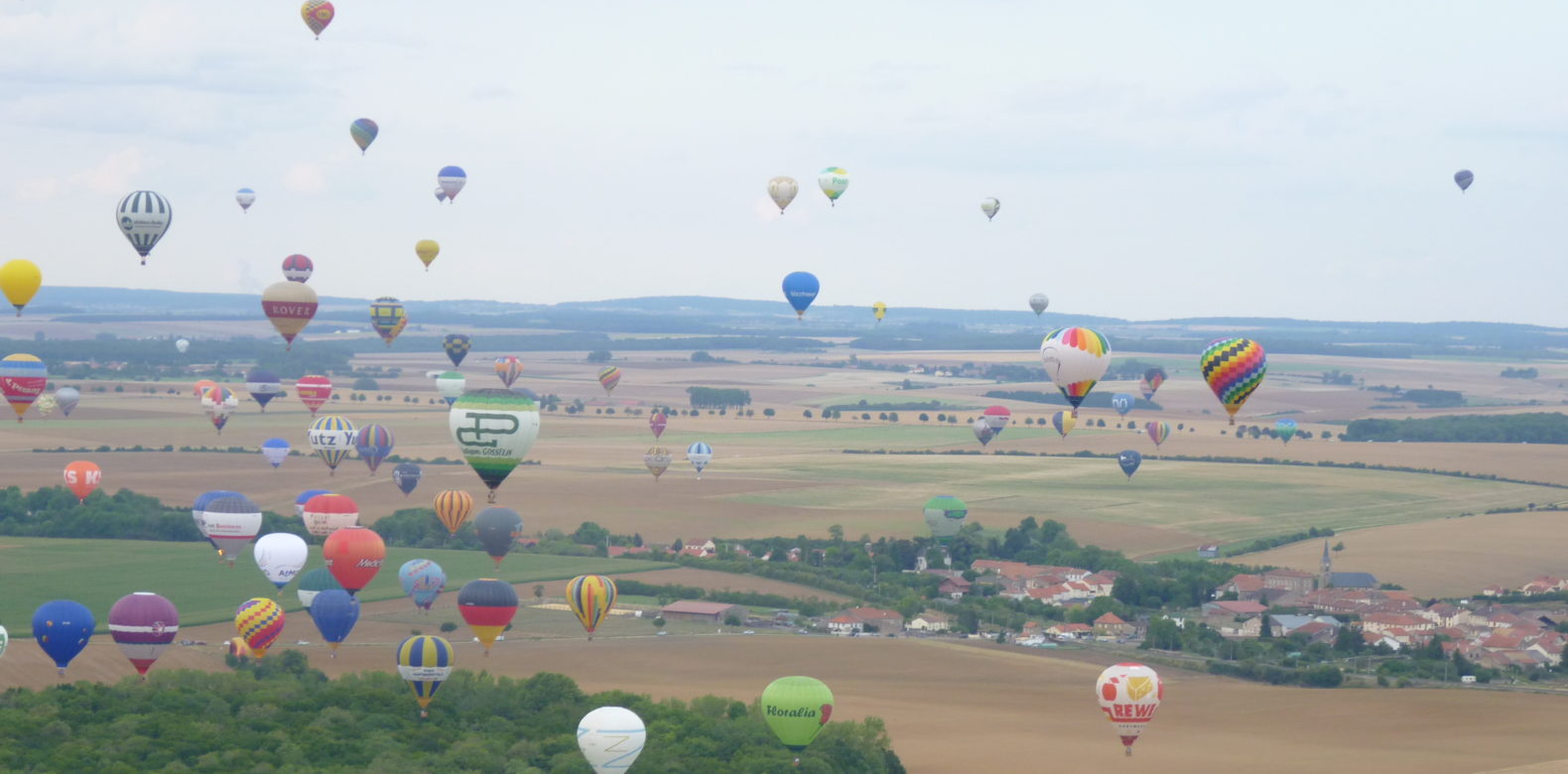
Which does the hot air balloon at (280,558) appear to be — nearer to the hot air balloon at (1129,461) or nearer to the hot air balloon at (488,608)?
the hot air balloon at (488,608)

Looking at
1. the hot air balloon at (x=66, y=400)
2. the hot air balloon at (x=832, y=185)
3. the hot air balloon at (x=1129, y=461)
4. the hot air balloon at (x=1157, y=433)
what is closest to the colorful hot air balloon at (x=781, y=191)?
the hot air balloon at (x=832, y=185)

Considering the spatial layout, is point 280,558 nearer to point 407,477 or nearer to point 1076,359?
point 407,477

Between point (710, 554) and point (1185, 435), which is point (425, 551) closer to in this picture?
point (710, 554)

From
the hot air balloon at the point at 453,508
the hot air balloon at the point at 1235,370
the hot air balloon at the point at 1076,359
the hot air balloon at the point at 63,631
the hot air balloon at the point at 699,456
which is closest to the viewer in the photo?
the hot air balloon at the point at 63,631

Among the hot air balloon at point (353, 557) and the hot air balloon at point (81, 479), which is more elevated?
the hot air balloon at point (81, 479)

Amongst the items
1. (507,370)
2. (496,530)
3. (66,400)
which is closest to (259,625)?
(496,530)

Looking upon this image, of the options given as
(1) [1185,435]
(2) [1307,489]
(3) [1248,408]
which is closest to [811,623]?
(2) [1307,489]
